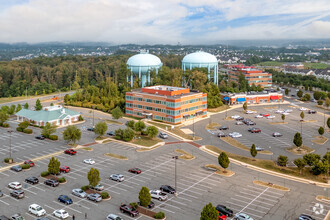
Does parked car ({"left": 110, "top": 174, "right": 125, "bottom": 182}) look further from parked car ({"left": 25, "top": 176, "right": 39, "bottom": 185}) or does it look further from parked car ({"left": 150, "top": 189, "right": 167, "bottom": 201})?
parked car ({"left": 25, "top": 176, "right": 39, "bottom": 185})

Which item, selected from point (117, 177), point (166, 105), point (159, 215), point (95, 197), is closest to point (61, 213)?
point (95, 197)

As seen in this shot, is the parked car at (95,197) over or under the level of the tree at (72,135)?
under

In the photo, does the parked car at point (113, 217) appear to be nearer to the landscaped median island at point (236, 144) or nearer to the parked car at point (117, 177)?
the parked car at point (117, 177)

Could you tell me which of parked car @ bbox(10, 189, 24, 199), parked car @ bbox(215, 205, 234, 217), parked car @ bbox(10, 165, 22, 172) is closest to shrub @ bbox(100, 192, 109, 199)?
parked car @ bbox(10, 189, 24, 199)

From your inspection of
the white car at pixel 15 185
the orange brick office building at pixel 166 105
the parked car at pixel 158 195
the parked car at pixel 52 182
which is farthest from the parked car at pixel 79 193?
the orange brick office building at pixel 166 105

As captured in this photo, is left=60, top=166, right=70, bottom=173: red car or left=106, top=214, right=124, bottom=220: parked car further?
left=60, top=166, right=70, bottom=173: red car
